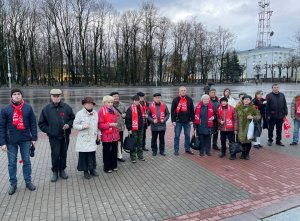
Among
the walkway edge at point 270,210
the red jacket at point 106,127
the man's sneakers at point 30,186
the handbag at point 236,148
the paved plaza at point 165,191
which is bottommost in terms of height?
the walkway edge at point 270,210

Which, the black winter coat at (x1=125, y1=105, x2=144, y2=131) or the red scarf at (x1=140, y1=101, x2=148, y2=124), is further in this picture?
the red scarf at (x1=140, y1=101, x2=148, y2=124)

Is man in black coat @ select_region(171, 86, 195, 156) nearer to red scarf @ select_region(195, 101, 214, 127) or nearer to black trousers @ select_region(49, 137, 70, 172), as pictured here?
red scarf @ select_region(195, 101, 214, 127)

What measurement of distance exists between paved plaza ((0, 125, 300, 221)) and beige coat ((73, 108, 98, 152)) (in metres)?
0.68

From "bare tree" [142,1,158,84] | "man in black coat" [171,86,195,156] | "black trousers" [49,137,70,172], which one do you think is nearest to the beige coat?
"black trousers" [49,137,70,172]

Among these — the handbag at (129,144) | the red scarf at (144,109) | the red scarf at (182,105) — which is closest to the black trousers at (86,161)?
the handbag at (129,144)

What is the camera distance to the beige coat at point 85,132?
5.86m

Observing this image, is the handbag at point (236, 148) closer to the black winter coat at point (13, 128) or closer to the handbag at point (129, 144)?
the handbag at point (129, 144)

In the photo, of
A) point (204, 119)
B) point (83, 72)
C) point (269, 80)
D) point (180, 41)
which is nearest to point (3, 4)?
point (83, 72)

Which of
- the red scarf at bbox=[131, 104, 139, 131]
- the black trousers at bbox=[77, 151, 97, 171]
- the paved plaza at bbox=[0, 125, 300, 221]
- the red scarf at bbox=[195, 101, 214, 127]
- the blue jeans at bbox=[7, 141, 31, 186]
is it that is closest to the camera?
the paved plaza at bbox=[0, 125, 300, 221]

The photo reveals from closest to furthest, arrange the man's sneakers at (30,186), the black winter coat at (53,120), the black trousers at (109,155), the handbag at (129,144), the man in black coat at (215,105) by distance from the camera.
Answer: the man's sneakers at (30,186), the black winter coat at (53,120), the black trousers at (109,155), the handbag at (129,144), the man in black coat at (215,105)

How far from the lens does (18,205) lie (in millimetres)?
4766

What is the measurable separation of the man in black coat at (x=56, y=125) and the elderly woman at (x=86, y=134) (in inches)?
8.5

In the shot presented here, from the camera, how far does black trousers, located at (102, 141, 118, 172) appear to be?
636 cm

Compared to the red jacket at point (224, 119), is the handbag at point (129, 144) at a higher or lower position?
lower
